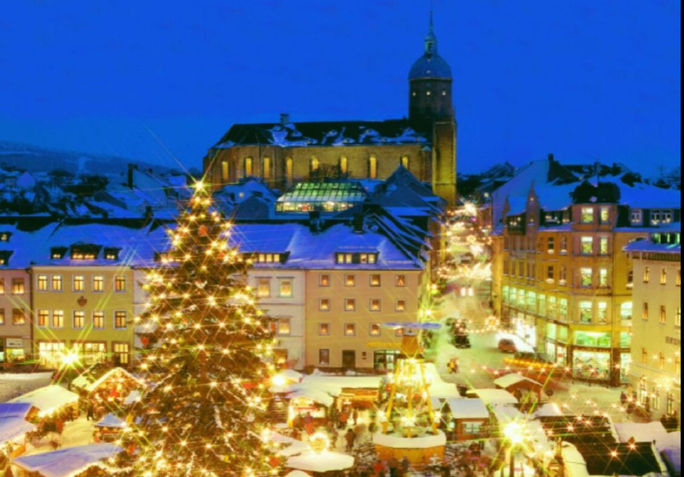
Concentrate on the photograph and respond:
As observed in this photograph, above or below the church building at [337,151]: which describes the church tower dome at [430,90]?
above

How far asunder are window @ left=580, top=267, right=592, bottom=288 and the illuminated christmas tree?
106ft

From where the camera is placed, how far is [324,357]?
4550 cm

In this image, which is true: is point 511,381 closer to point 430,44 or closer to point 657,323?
point 657,323

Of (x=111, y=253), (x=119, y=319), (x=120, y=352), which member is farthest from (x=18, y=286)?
(x=120, y=352)

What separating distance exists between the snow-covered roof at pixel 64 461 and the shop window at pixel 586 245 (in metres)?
30.8

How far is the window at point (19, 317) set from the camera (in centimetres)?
4659

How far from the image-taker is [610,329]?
1725 inches

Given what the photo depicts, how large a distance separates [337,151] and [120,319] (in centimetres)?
6493

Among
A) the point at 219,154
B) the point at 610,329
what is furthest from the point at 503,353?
the point at 219,154

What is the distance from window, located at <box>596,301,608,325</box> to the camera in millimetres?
44031

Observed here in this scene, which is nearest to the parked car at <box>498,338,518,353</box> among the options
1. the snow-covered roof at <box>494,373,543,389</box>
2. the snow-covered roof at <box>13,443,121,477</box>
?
the snow-covered roof at <box>494,373,543,389</box>

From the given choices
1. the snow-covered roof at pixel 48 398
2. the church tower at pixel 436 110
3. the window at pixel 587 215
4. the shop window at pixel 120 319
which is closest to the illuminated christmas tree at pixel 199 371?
the snow-covered roof at pixel 48 398

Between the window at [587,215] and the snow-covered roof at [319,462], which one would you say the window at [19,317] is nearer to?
the snow-covered roof at [319,462]

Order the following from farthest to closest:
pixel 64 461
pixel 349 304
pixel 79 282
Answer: pixel 79 282 → pixel 349 304 → pixel 64 461
